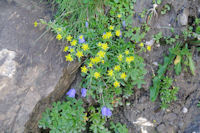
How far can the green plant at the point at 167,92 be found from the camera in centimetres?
269

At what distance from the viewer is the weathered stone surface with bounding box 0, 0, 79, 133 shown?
2.35 m

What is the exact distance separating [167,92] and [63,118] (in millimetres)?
1388

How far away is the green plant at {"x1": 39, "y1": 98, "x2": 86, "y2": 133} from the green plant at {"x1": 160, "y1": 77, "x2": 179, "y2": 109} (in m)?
1.10

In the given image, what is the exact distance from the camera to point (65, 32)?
2.48 meters

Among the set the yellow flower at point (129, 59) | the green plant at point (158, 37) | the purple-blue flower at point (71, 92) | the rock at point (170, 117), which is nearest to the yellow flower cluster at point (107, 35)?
the yellow flower at point (129, 59)

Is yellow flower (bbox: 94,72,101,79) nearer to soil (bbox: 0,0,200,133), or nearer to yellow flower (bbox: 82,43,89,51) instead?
yellow flower (bbox: 82,43,89,51)

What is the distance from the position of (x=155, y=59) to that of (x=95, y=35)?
0.92 meters

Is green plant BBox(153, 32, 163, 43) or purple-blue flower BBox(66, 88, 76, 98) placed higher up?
green plant BBox(153, 32, 163, 43)

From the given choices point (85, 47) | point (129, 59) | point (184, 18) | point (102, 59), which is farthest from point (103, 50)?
point (184, 18)

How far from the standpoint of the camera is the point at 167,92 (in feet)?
8.79

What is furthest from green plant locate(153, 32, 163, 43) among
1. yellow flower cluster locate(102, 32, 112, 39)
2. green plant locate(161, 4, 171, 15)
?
yellow flower cluster locate(102, 32, 112, 39)

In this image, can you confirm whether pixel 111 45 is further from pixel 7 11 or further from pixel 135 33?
pixel 7 11

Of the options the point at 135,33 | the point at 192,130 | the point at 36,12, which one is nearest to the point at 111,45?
the point at 135,33

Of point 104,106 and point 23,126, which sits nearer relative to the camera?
point 23,126
